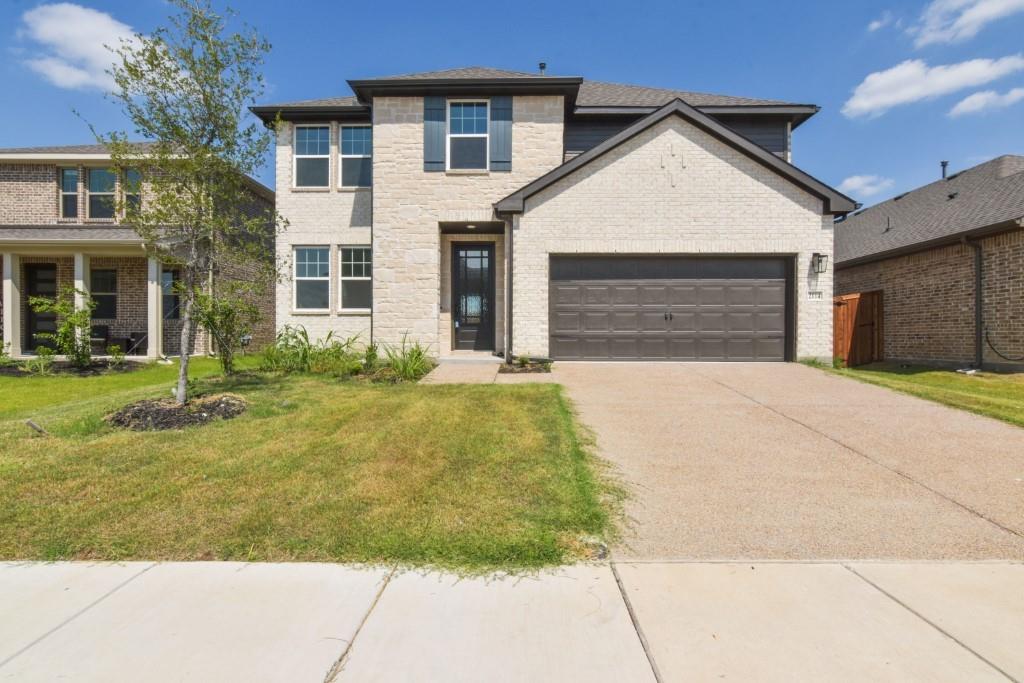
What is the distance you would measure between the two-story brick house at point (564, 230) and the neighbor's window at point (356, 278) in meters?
0.08

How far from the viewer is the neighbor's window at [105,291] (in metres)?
15.7

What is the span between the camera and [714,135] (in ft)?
36.9

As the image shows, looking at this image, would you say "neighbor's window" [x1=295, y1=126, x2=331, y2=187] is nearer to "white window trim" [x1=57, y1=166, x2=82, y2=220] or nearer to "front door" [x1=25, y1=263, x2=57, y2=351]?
"white window trim" [x1=57, y1=166, x2=82, y2=220]

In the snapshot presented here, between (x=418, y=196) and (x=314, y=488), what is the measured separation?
9.41 meters

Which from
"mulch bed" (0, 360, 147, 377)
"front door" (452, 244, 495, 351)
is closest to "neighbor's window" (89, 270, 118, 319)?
"mulch bed" (0, 360, 147, 377)

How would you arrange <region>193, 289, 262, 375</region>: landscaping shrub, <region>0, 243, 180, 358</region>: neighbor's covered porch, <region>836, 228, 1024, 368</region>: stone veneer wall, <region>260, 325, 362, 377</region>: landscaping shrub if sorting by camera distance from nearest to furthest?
<region>193, 289, 262, 375</region>: landscaping shrub < <region>260, 325, 362, 377</region>: landscaping shrub < <region>836, 228, 1024, 368</region>: stone veneer wall < <region>0, 243, 180, 358</region>: neighbor's covered porch

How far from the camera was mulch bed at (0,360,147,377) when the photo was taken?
11.2m

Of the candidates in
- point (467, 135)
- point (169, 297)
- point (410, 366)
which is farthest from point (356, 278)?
point (169, 297)

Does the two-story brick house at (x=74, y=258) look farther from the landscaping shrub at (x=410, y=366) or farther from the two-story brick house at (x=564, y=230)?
the landscaping shrub at (x=410, y=366)

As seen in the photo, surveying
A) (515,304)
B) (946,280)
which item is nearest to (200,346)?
(515,304)

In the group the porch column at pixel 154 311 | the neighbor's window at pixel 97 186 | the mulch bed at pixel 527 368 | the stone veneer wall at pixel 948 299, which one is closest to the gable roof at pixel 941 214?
the stone veneer wall at pixel 948 299

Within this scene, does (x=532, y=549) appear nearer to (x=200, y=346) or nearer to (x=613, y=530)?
(x=613, y=530)

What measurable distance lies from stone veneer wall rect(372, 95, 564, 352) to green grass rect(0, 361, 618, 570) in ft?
17.8

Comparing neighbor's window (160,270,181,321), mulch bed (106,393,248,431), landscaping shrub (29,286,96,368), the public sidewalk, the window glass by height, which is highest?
the window glass
